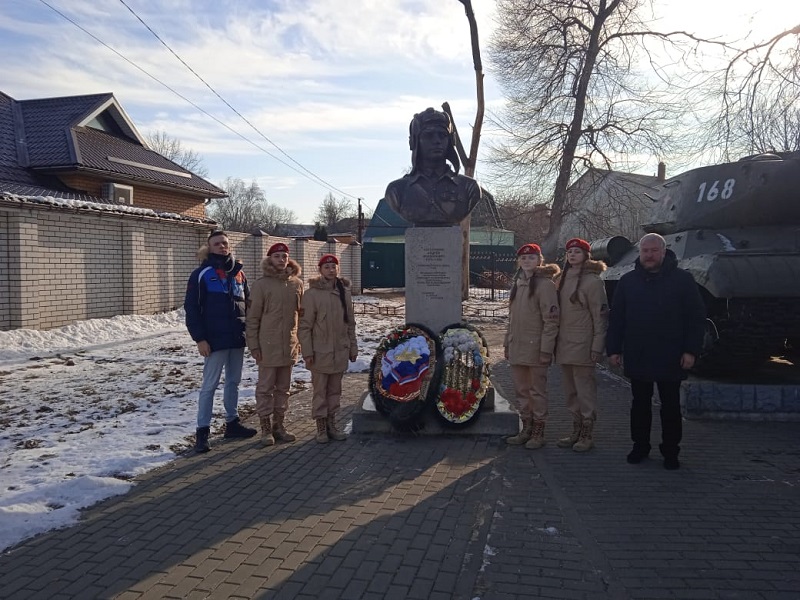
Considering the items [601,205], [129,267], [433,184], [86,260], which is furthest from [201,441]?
[601,205]

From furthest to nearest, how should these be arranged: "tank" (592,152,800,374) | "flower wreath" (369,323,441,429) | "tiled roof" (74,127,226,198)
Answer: "tiled roof" (74,127,226,198)
"tank" (592,152,800,374)
"flower wreath" (369,323,441,429)

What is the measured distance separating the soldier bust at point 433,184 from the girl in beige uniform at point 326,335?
1.11 meters

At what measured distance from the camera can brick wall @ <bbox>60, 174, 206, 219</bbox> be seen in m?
16.4

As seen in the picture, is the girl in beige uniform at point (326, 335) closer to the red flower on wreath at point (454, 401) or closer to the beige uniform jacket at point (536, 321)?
the red flower on wreath at point (454, 401)

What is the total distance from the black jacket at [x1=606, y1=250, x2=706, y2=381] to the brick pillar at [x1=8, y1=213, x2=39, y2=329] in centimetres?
964

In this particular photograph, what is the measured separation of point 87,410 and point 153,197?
48.2 ft

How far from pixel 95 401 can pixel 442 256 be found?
4.01 metres

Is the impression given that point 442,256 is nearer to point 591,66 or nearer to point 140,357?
point 140,357

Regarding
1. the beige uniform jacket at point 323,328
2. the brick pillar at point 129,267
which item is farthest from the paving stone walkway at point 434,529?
the brick pillar at point 129,267

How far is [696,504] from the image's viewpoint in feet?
12.4

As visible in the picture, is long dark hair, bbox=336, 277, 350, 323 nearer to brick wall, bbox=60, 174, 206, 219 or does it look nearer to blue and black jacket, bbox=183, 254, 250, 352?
blue and black jacket, bbox=183, 254, 250, 352

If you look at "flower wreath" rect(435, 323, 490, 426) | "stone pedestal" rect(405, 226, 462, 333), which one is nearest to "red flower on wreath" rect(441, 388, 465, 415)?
"flower wreath" rect(435, 323, 490, 426)

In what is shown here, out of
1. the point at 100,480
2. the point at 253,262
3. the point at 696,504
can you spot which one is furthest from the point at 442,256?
the point at 253,262

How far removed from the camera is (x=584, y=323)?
474cm
